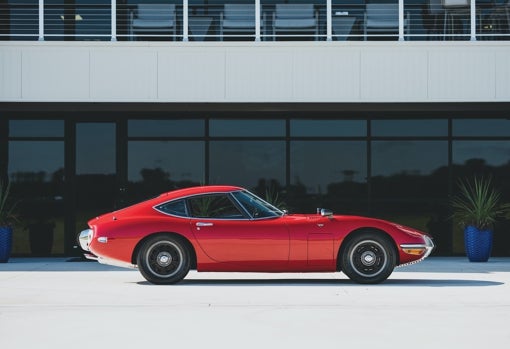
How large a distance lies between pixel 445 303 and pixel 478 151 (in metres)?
9.77

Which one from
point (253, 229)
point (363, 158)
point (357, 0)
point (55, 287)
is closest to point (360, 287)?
point (253, 229)

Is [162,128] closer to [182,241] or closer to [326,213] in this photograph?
[182,241]

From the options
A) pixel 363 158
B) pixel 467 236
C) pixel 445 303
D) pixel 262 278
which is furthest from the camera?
pixel 363 158

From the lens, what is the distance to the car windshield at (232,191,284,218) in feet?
39.3

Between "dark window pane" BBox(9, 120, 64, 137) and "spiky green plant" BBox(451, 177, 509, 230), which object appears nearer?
"spiky green plant" BBox(451, 177, 509, 230)

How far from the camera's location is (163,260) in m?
11.8

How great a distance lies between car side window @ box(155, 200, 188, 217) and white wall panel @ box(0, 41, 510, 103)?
5.40m

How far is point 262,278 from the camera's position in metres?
13.1

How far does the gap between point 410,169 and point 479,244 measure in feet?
7.92

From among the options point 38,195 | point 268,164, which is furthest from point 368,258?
point 38,195

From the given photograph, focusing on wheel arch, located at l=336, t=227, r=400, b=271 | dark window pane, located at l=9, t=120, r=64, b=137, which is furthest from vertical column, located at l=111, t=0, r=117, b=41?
wheel arch, located at l=336, t=227, r=400, b=271

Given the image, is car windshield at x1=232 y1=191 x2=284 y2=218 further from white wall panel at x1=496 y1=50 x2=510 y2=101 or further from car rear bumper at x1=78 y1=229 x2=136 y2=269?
white wall panel at x1=496 y1=50 x2=510 y2=101

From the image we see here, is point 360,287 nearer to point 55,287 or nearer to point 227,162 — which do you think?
point 55,287

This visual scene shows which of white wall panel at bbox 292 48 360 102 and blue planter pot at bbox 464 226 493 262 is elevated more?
white wall panel at bbox 292 48 360 102
